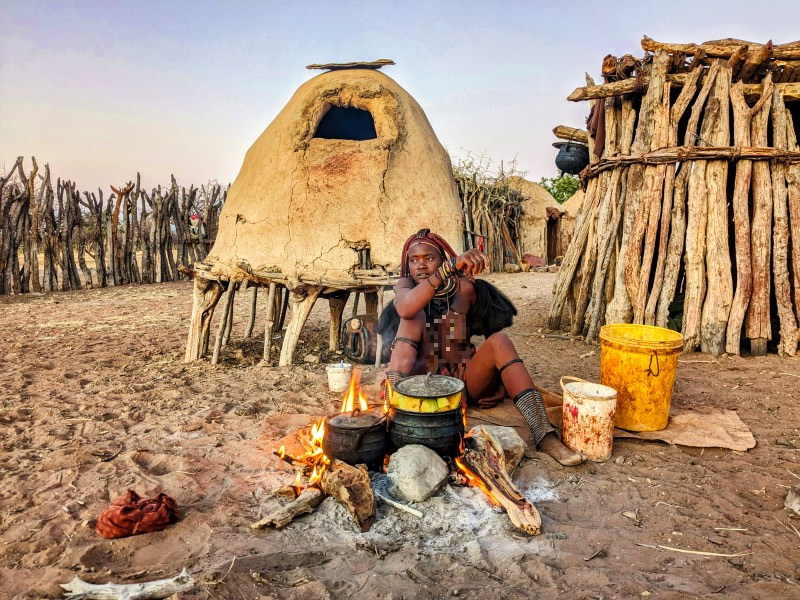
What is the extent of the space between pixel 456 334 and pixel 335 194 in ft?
6.28

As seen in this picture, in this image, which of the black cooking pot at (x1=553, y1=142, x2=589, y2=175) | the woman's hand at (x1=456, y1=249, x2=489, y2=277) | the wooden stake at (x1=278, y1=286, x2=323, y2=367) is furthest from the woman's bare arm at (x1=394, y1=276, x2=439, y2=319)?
the black cooking pot at (x1=553, y1=142, x2=589, y2=175)

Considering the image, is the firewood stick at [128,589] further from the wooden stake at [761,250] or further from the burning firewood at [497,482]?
the wooden stake at [761,250]

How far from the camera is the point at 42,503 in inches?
91.2

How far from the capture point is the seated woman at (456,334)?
2973 mm

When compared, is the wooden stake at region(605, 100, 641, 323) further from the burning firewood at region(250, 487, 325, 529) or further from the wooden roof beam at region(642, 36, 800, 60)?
the burning firewood at region(250, 487, 325, 529)

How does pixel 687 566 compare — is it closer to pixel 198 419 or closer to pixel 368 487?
pixel 368 487

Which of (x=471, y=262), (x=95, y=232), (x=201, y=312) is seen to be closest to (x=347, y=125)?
(x=201, y=312)

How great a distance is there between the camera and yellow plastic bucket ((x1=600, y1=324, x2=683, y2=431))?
3078 millimetres

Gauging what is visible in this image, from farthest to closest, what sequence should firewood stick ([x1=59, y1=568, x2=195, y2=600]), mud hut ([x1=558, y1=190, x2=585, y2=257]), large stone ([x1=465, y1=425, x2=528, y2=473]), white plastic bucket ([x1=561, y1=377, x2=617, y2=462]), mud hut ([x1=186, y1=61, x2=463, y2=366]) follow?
mud hut ([x1=558, y1=190, x2=585, y2=257]) → mud hut ([x1=186, y1=61, x2=463, y2=366]) → white plastic bucket ([x1=561, y1=377, x2=617, y2=462]) → large stone ([x1=465, y1=425, x2=528, y2=473]) → firewood stick ([x1=59, y1=568, x2=195, y2=600])

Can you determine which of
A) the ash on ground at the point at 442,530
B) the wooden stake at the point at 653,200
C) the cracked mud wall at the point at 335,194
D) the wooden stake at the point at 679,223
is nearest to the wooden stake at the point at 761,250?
the wooden stake at the point at 679,223

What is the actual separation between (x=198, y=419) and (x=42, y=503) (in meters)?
1.13

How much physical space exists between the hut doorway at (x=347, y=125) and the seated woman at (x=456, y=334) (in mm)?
2951

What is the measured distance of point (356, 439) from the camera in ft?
8.04

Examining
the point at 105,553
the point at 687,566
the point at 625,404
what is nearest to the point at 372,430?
the point at 105,553
